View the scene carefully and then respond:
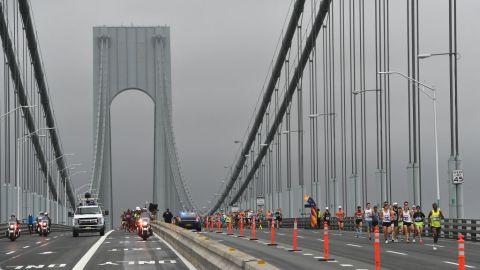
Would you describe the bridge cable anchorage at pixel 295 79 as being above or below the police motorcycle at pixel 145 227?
above

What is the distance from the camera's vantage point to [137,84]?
17475cm

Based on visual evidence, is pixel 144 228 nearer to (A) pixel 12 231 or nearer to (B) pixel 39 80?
(A) pixel 12 231

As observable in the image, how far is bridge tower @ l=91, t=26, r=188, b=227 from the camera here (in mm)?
167625

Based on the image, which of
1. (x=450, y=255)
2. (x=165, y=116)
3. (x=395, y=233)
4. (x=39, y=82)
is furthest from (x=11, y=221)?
(x=165, y=116)

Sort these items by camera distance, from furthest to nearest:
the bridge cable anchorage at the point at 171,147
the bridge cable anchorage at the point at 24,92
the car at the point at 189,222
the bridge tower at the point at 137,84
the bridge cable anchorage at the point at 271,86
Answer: the bridge tower at the point at 137,84 → the bridge cable anchorage at the point at 171,147 → the bridge cable anchorage at the point at 271,86 → the bridge cable anchorage at the point at 24,92 → the car at the point at 189,222

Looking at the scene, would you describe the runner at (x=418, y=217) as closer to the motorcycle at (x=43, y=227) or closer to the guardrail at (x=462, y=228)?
the guardrail at (x=462, y=228)

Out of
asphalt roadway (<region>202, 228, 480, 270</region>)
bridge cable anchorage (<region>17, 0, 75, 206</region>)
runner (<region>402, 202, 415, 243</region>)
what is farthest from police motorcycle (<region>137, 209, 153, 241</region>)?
bridge cable anchorage (<region>17, 0, 75, 206</region>)

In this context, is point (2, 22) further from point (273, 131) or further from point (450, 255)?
point (450, 255)

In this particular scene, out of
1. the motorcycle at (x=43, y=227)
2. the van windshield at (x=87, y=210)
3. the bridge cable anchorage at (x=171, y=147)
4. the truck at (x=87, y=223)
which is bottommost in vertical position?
the motorcycle at (x=43, y=227)

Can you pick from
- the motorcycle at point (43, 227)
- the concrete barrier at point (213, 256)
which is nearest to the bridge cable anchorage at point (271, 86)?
the motorcycle at point (43, 227)

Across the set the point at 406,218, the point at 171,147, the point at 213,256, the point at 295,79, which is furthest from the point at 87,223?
the point at 171,147

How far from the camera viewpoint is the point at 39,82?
336ft

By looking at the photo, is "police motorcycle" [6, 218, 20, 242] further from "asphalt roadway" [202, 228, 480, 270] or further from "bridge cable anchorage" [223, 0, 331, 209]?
"bridge cable anchorage" [223, 0, 331, 209]

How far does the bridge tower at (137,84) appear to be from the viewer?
550 ft
